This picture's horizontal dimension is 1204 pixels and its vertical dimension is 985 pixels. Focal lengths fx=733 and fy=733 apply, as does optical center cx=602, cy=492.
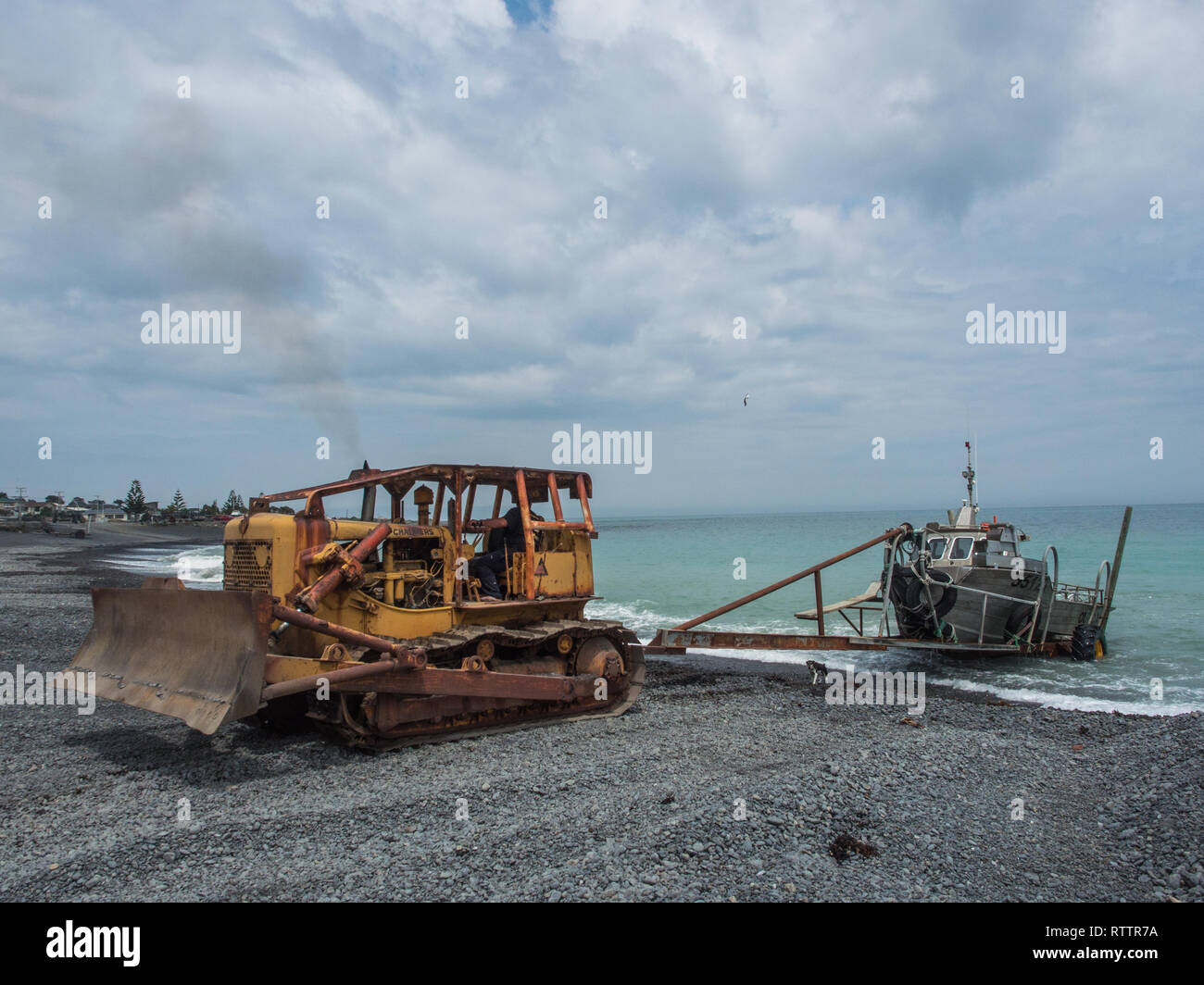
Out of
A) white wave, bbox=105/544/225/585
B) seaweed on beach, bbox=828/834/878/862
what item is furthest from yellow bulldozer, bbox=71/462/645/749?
white wave, bbox=105/544/225/585

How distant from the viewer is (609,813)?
591 cm

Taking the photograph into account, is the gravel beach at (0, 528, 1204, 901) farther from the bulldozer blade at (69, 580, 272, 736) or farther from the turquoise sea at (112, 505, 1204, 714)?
the turquoise sea at (112, 505, 1204, 714)

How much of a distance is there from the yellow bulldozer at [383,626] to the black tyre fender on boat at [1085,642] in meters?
11.3

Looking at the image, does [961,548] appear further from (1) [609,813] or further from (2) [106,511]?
(2) [106,511]

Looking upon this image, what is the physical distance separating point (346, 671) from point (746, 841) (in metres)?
3.97

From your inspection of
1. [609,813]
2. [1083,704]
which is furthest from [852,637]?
[609,813]

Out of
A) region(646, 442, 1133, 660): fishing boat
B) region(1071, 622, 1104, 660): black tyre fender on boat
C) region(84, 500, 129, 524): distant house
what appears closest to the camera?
region(646, 442, 1133, 660): fishing boat

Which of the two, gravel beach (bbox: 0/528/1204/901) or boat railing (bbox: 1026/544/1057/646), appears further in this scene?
boat railing (bbox: 1026/544/1057/646)

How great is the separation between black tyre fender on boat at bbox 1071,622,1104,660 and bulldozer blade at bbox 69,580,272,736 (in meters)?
16.2

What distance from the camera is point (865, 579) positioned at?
35.9m

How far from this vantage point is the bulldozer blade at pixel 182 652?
6.43 m

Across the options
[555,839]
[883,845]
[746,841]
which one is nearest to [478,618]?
[555,839]

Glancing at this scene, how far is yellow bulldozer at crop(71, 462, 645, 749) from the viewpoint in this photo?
6871 mm
